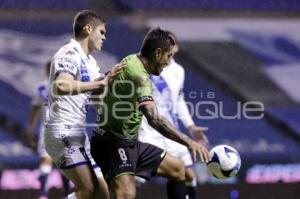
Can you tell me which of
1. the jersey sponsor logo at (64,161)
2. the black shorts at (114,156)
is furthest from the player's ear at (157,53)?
the jersey sponsor logo at (64,161)

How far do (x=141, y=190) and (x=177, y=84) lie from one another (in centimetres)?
201

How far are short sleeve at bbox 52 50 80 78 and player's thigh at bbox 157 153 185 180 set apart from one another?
1.36 meters

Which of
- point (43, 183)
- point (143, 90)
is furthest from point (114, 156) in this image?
point (43, 183)

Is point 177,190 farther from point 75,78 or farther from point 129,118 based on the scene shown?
point 75,78

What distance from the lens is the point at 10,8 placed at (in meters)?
11.2

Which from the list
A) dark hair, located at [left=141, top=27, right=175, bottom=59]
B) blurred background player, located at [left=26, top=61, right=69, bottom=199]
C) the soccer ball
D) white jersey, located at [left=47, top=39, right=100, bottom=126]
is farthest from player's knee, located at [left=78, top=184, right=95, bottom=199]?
blurred background player, located at [left=26, top=61, right=69, bottom=199]

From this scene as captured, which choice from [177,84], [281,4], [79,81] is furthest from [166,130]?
[281,4]

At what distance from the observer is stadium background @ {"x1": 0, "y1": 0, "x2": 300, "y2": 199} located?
444 inches

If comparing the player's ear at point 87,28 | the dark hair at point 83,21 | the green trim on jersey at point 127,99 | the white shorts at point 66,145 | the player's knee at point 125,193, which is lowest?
the player's knee at point 125,193

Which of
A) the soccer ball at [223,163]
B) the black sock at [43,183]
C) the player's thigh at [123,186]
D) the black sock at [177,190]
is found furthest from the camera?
the black sock at [43,183]

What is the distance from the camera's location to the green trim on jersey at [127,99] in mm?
7457

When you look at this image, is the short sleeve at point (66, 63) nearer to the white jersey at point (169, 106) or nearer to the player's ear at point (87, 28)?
the player's ear at point (87, 28)

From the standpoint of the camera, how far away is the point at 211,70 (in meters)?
11.9

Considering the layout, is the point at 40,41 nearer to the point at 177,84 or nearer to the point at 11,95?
the point at 11,95
